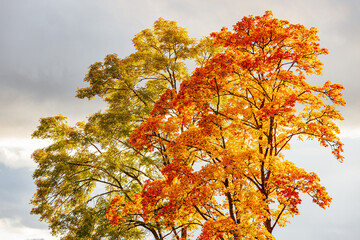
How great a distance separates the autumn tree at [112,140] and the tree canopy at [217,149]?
0.06m

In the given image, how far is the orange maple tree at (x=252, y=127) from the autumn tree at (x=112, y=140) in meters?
2.86

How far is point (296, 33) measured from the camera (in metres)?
11.0

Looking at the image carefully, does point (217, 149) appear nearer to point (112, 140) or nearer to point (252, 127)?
point (252, 127)

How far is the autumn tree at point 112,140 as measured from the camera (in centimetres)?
1420

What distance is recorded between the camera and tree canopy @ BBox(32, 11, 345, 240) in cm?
1064

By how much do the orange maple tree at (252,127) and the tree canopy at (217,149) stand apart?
0.04m

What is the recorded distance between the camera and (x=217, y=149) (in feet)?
37.1

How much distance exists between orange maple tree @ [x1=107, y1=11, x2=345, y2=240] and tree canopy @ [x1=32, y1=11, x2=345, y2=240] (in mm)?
37

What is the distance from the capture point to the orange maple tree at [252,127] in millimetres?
10508

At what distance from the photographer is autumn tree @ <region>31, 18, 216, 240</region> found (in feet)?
46.6

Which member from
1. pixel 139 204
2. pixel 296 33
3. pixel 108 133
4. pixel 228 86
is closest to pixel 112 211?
pixel 139 204

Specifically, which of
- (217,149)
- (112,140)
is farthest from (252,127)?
(112,140)

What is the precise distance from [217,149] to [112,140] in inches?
234

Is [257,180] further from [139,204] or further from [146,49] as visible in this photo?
[146,49]
